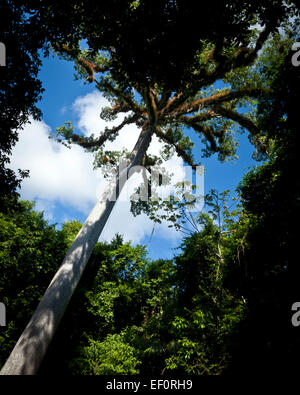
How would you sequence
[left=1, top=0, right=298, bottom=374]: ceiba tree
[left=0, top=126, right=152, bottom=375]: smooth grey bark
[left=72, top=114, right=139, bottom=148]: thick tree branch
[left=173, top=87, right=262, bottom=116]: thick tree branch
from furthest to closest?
1. [left=72, top=114, right=139, bottom=148]: thick tree branch
2. [left=173, top=87, right=262, bottom=116]: thick tree branch
3. [left=0, top=126, right=152, bottom=375]: smooth grey bark
4. [left=1, top=0, right=298, bottom=374]: ceiba tree

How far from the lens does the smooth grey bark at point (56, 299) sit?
12.6ft

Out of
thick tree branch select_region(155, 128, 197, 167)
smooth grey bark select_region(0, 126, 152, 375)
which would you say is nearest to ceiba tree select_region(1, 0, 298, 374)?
smooth grey bark select_region(0, 126, 152, 375)

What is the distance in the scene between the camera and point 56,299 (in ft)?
15.1

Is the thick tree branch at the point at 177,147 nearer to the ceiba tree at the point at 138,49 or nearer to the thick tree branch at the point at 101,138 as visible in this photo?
the thick tree branch at the point at 101,138

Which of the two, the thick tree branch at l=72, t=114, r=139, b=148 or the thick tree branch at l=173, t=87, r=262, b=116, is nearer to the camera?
the thick tree branch at l=173, t=87, r=262, b=116

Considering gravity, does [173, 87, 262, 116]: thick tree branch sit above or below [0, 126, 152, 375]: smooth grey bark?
above

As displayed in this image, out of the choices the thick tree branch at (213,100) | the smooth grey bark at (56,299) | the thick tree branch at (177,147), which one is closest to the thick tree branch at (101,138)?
the thick tree branch at (177,147)

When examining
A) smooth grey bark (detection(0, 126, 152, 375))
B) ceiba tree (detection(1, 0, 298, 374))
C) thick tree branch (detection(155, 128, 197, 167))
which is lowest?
smooth grey bark (detection(0, 126, 152, 375))

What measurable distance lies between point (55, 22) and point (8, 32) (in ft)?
3.07

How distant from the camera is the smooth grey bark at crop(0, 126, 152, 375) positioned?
383cm

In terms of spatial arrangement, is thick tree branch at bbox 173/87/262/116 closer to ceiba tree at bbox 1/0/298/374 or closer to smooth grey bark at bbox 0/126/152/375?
ceiba tree at bbox 1/0/298/374

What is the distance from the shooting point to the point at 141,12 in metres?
3.01

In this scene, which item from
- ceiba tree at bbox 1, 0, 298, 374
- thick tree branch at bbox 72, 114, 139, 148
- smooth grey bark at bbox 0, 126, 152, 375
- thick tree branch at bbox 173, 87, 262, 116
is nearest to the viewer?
ceiba tree at bbox 1, 0, 298, 374
